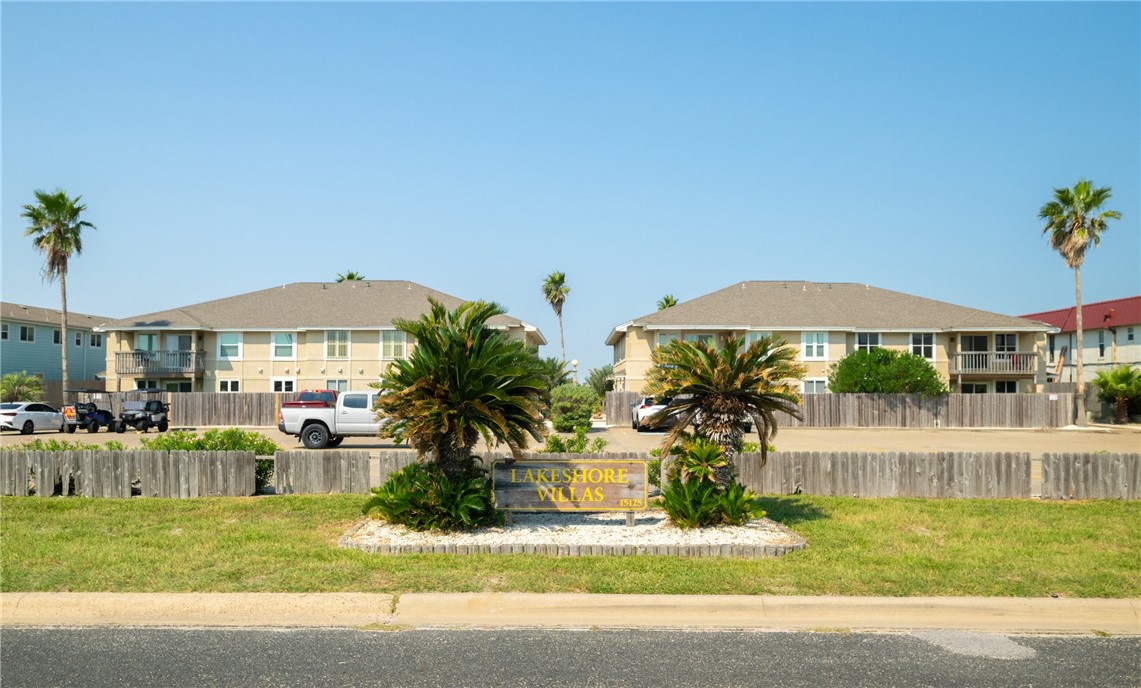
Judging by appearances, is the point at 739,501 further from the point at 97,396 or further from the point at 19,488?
the point at 97,396

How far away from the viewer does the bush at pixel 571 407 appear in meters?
34.2

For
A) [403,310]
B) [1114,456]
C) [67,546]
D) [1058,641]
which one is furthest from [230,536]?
[403,310]

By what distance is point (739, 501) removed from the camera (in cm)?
1190

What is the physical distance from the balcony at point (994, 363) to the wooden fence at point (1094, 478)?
35.7 m

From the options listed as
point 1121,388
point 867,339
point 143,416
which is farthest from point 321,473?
point 1121,388

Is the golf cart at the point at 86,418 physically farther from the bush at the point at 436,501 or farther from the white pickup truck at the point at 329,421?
the bush at the point at 436,501

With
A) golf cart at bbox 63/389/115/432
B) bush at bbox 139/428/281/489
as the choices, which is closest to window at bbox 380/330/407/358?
golf cart at bbox 63/389/115/432

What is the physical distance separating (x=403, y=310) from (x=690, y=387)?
39.7 meters

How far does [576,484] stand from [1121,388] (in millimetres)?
46292

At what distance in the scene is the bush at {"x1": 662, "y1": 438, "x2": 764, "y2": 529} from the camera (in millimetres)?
11828

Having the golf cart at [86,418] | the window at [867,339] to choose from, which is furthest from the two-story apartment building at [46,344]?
the window at [867,339]

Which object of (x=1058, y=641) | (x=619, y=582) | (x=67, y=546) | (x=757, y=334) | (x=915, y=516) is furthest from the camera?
(x=757, y=334)

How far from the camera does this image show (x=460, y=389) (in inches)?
447

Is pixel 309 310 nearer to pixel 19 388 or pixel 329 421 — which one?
pixel 19 388
